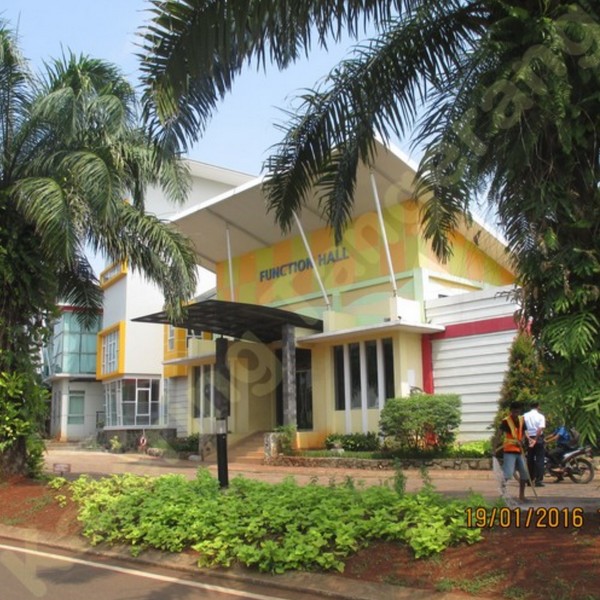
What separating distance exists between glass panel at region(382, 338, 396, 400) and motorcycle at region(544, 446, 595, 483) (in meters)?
8.22

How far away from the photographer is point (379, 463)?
18391 millimetres

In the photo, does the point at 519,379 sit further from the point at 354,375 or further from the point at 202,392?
the point at 202,392

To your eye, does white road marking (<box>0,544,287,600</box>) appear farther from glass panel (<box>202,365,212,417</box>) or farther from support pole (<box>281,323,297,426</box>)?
glass panel (<box>202,365,212,417</box>)

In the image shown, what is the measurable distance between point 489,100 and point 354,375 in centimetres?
1714

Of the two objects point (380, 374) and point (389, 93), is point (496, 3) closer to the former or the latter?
point (389, 93)

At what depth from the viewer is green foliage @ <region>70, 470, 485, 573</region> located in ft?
23.4

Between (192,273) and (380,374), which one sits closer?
(192,273)

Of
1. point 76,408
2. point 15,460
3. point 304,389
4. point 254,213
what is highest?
point 254,213

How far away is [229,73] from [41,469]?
990 centimetres

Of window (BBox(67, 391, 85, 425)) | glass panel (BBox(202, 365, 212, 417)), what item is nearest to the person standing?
glass panel (BBox(202, 365, 212, 417))

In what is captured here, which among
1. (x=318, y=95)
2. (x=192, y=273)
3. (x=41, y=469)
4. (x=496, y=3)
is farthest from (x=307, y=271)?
(x=496, y=3)

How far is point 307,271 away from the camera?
2569 cm

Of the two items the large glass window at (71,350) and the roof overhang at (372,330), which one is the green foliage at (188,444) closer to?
the roof overhang at (372,330)
